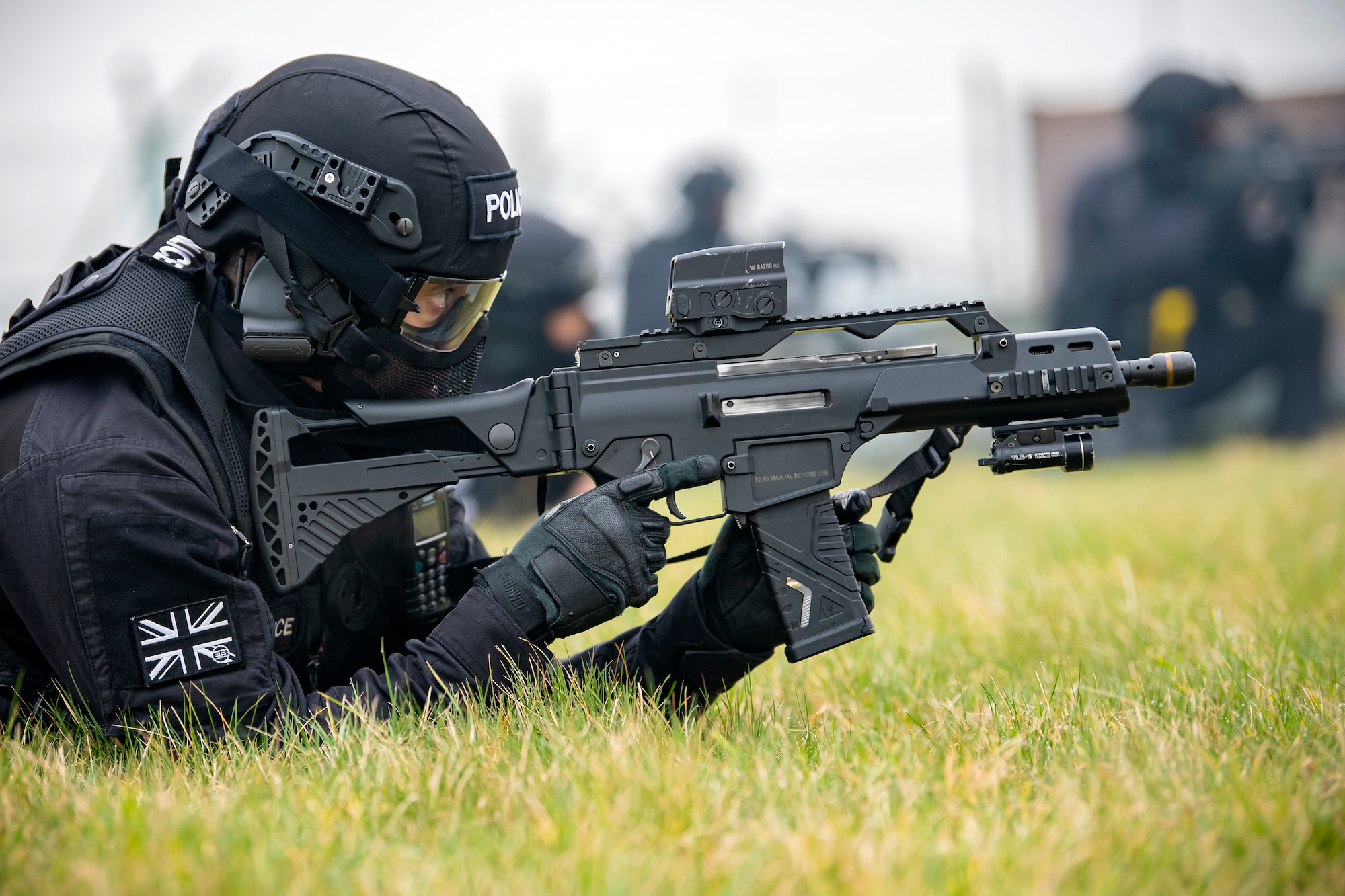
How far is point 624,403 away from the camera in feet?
9.11

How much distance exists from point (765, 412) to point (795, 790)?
964 mm

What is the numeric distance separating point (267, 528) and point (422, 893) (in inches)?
44.0

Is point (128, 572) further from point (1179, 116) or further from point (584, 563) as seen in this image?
point (1179, 116)

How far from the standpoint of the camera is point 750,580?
2.93m

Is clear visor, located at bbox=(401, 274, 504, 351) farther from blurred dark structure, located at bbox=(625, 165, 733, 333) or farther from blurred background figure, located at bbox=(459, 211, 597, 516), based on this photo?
blurred dark structure, located at bbox=(625, 165, 733, 333)

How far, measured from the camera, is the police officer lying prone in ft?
7.61

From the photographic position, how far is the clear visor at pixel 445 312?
2.77 m

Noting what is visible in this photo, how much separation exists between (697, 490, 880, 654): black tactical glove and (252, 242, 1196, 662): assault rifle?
0.23ft

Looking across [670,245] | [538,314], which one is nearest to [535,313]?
[538,314]

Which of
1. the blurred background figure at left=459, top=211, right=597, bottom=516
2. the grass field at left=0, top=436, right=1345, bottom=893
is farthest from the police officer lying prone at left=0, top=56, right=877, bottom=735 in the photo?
the blurred background figure at left=459, top=211, right=597, bottom=516

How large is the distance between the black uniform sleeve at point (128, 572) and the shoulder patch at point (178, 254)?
1.07 ft

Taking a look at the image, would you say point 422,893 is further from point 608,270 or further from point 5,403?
point 608,270

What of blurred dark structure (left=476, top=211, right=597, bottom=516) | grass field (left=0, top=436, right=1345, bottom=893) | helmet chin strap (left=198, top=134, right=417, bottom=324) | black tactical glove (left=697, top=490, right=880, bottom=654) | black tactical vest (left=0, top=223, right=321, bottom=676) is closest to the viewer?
grass field (left=0, top=436, right=1345, bottom=893)

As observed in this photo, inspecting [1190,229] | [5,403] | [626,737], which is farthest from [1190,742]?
[1190,229]
